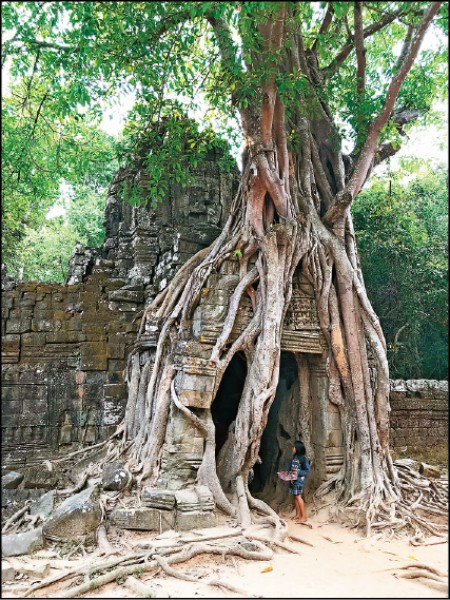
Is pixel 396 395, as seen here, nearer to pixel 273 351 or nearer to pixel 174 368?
pixel 273 351

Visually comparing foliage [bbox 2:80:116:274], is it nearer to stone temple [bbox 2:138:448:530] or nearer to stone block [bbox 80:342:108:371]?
stone temple [bbox 2:138:448:530]

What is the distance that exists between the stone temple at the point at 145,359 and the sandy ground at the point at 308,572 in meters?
0.93

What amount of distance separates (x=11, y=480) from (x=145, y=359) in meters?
2.33

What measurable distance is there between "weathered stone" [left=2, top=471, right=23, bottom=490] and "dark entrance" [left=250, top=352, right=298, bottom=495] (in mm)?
3250

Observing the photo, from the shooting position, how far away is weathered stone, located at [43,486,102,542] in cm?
486

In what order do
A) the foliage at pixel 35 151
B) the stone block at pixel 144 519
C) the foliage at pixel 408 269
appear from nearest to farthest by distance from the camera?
1. the stone block at pixel 144 519
2. the foliage at pixel 35 151
3. the foliage at pixel 408 269

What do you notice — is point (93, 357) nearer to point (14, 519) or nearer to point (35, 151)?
point (14, 519)

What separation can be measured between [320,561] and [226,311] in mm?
2948

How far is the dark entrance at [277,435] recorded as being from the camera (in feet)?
23.1

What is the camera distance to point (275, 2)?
11.2 ft

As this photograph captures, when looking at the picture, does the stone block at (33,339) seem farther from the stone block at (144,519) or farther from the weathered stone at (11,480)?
the stone block at (144,519)

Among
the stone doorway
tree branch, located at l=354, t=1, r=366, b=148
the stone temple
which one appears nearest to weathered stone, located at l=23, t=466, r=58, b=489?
the stone temple

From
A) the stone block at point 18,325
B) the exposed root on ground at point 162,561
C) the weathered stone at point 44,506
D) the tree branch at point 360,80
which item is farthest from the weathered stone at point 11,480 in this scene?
the tree branch at point 360,80

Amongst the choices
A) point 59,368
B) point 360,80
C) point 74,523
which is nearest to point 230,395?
point 59,368
